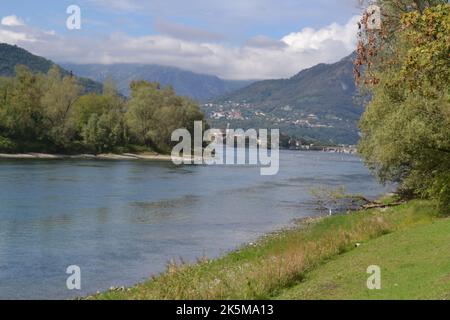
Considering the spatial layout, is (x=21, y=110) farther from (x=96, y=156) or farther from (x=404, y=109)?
(x=404, y=109)

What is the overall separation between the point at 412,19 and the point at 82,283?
1891 centimetres

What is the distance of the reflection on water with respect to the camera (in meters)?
29.0

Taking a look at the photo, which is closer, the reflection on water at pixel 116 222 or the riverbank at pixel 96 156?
the reflection on water at pixel 116 222

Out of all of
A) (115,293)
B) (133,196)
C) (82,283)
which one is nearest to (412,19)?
(115,293)

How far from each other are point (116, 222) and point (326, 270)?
2586 centimetres

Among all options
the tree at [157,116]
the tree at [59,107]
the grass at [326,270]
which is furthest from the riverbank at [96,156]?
the grass at [326,270]

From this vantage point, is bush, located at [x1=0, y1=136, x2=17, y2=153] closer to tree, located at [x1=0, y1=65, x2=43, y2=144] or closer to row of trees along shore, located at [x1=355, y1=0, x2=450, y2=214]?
tree, located at [x1=0, y1=65, x2=43, y2=144]

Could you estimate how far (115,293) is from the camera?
22.6 m

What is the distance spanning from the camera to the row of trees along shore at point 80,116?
420ft

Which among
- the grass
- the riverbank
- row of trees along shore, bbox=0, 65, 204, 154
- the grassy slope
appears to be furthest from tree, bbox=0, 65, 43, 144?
the grassy slope

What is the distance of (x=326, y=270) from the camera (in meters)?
22.2

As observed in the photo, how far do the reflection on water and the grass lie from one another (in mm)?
4914

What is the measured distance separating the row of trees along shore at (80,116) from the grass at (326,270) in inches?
4231

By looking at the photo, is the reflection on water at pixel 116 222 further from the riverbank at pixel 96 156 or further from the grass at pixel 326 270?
the riverbank at pixel 96 156
